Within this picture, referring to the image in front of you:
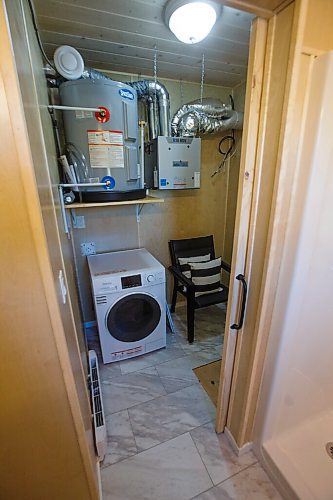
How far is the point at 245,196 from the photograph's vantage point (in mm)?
952

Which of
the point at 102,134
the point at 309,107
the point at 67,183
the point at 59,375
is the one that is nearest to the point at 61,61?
the point at 102,134

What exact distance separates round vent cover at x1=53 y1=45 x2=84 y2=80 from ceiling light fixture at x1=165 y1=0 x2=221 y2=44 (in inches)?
23.3

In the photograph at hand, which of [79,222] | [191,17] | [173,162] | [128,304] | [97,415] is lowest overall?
[97,415]

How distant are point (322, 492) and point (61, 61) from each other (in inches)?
104

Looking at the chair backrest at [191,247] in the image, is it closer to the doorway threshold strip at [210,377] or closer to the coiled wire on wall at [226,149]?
the coiled wire on wall at [226,149]

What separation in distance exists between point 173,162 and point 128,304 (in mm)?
1290

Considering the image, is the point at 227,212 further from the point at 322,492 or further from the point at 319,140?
the point at 322,492

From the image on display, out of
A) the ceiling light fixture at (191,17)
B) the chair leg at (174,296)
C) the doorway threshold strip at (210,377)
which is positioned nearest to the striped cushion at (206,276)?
the chair leg at (174,296)

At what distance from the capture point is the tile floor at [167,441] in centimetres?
115

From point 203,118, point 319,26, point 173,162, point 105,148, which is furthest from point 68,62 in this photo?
point 319,26

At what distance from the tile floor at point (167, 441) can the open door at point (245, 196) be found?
12.8 inches

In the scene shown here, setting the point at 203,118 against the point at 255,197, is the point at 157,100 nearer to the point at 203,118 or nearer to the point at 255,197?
the point at 203,118

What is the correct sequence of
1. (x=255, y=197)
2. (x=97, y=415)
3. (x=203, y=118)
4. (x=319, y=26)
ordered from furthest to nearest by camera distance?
(x=203, y=118) < (x=97, y=415) < (x=255, y=197) < (x=319, y=26)

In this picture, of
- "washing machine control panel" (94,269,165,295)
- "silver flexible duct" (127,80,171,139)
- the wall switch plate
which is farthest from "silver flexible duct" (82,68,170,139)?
"washing machine control panel" (94,269,165,295)
